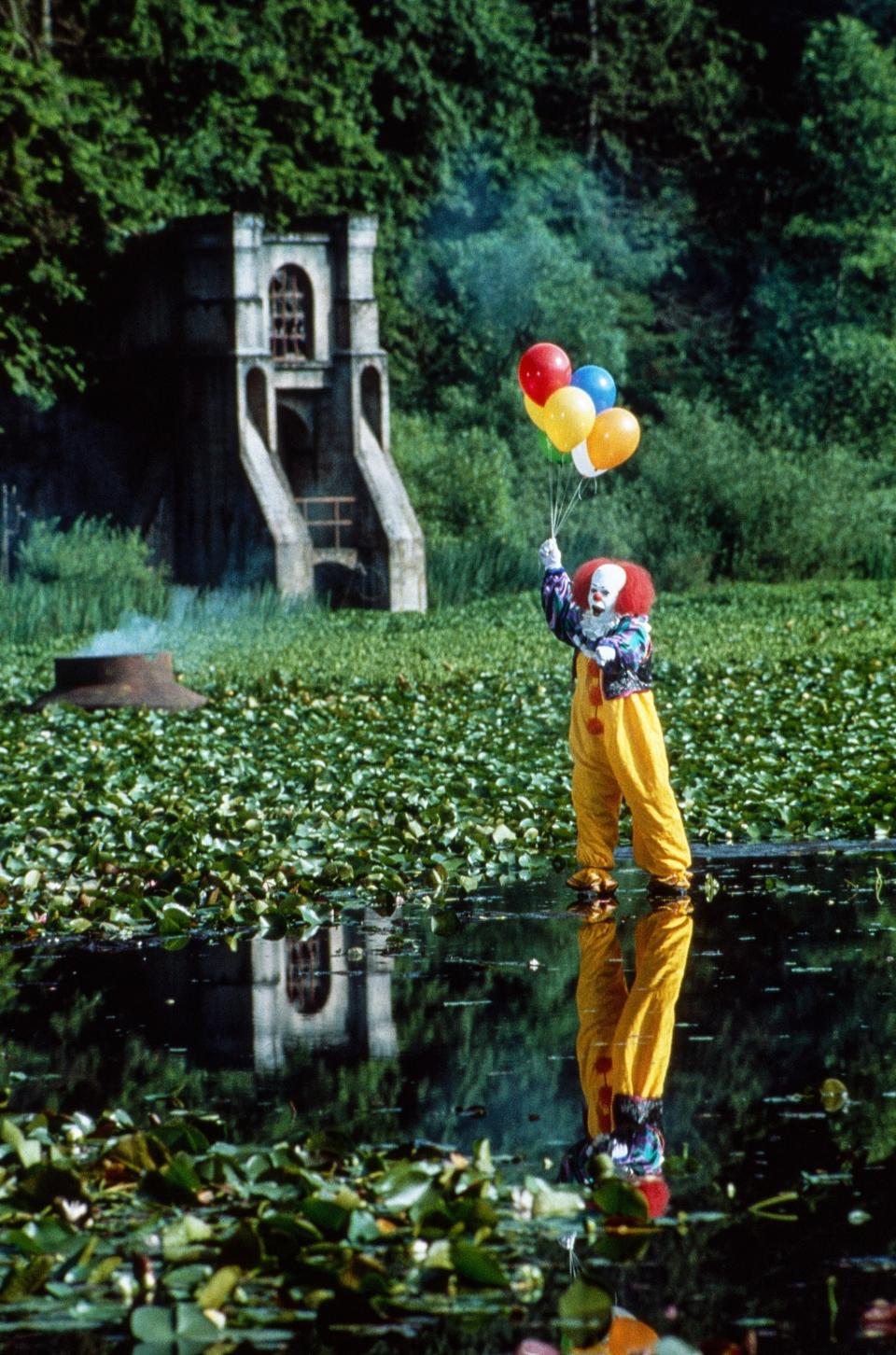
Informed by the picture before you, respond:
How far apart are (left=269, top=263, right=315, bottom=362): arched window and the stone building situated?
0.11 feet

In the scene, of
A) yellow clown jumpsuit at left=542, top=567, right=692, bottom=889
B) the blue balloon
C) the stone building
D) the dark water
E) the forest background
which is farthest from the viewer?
the forest background

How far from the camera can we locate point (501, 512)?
39.5m

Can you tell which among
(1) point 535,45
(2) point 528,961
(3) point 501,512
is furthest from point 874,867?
(1) point 535,45

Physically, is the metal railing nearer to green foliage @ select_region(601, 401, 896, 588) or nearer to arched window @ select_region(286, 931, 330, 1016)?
green foliage @ select_region(601, 401, 896, 588)

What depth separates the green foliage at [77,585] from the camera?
2989cm

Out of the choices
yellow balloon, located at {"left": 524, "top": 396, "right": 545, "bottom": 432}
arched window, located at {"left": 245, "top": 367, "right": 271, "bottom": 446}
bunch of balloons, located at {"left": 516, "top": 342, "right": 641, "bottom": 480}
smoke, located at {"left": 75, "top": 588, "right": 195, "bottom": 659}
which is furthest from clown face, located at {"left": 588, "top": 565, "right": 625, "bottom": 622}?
arched window, located at {"left": 245, "top": 367, "right": 271, "bottom": 446}

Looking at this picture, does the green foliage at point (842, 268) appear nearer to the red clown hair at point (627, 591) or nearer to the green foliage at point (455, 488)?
the green foliage at point (455, 488)

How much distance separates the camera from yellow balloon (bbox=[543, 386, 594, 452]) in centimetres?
1129

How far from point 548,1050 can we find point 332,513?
29.2m

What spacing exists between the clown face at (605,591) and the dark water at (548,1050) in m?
1.30

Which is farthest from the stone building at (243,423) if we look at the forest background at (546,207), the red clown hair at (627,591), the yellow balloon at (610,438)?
the red clown hair at (627,591)

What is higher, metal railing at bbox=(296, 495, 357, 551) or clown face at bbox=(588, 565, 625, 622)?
clown face at bbox=(588, 565, 625, 622)

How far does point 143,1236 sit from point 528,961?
3.79 metres

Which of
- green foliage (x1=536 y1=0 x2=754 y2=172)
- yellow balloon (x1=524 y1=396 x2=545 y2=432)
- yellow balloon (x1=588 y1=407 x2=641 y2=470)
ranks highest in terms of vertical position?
green foliage (x1=536 y1=0 x2=754 y2=172)
